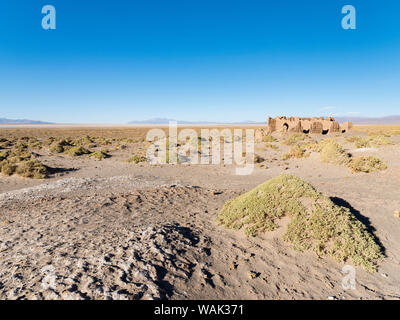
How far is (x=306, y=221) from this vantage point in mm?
5750

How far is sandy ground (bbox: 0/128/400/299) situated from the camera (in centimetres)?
389

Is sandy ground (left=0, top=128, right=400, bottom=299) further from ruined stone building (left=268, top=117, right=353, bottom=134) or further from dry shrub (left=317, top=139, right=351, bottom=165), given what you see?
ruined stone building (left=268, top=117, right=353, bottom=134)

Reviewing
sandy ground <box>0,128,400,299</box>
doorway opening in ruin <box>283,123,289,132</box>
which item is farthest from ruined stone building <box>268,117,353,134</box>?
sandy ground <box>0,128,400,299</box>

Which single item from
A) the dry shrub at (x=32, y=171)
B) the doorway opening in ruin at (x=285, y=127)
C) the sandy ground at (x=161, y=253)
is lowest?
the sandy ground at (x=161, y=253)

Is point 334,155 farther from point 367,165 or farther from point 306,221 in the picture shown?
point 306,221

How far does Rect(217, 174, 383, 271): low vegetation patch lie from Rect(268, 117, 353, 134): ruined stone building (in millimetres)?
30210

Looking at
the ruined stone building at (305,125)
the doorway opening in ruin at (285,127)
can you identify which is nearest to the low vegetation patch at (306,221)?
the doorway opening in ruin at (285,127)

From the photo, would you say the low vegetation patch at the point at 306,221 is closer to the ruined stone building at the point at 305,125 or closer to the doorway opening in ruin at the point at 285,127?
the doorway opening in ruin at the point at 285,127

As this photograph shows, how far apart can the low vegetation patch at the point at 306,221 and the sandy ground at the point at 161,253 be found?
247 millimetres

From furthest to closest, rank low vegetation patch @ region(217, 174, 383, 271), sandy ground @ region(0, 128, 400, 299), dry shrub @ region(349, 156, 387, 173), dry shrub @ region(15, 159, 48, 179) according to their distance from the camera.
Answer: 1. dry shrub @ region(15, 159, 48, 179)
2. dry shrub @ region(349, 156, 387, 173)
3. low vegetation patch @ region(217, 174, 383, 271)
4. sandy ground @ region(0, 128, 400, 299)

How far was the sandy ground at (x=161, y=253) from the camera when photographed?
3891 mm

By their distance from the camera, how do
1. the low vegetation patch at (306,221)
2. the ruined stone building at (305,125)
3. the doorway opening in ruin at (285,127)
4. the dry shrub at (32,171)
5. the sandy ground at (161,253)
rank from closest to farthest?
the sandy ground at (161,253), the low vegetation patch at (306,221), the dry shrub at (32,171), the doorway opening in ruin at (285,127), the ruined stone building at (305,125)

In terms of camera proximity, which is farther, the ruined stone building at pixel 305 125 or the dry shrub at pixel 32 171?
the ruined stone building at pixel 305 125
